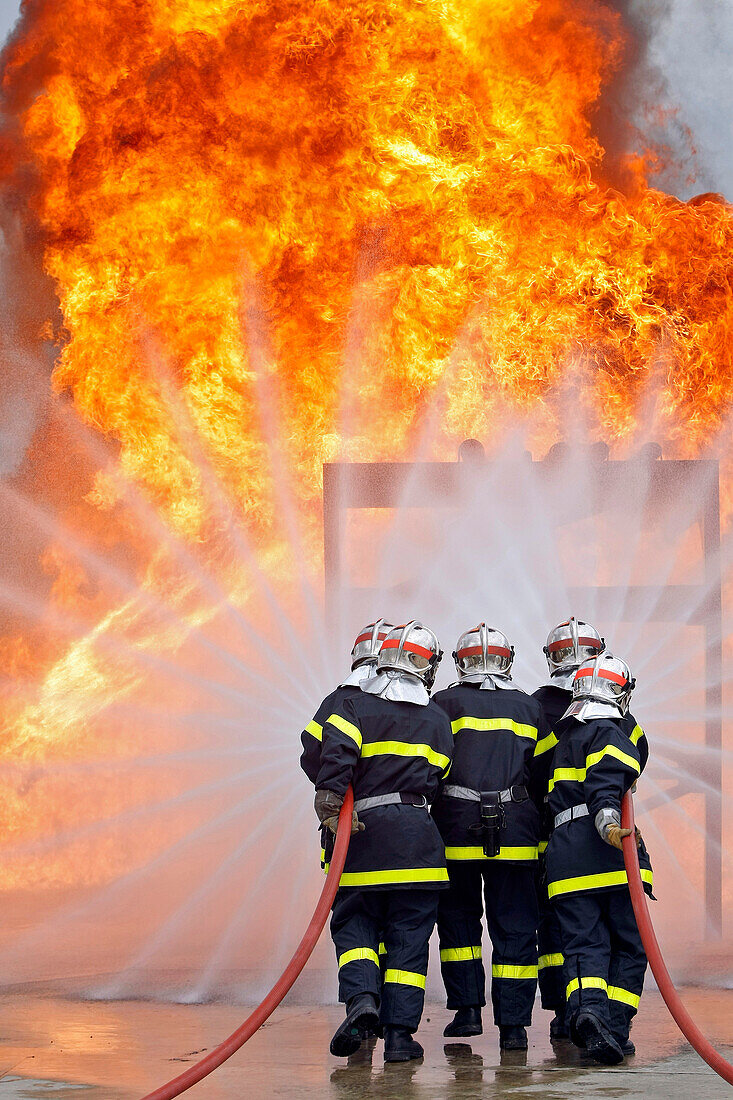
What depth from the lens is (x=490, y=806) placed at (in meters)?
6.55

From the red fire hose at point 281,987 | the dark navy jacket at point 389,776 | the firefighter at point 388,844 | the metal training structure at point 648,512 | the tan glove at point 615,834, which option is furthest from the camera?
the metal training structure at point 648,512

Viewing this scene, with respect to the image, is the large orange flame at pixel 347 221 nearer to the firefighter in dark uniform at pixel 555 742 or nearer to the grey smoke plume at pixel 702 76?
the grey smoke plume at pixel 702 76

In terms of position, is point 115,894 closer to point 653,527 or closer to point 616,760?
point 653,527

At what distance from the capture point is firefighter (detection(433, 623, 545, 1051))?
6.46m

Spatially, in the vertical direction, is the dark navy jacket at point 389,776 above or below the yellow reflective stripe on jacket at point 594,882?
above

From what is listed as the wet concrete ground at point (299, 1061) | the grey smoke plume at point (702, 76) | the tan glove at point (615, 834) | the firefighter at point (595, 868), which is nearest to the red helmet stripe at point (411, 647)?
the firefighter at point (595, 868)

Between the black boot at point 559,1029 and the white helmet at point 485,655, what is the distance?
1763mm

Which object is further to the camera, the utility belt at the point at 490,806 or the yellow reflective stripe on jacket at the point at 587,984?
the utility belt at the point at 490,806

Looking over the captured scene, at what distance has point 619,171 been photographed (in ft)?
47.4

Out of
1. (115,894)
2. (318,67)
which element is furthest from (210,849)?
(318,67)

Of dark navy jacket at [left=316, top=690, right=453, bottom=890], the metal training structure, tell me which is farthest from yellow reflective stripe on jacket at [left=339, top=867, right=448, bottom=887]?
the metal training structure

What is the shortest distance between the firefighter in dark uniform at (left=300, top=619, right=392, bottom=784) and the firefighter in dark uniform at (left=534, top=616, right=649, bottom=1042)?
941mm

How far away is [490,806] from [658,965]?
1.31 m

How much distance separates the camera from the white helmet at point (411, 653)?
22.0ft
